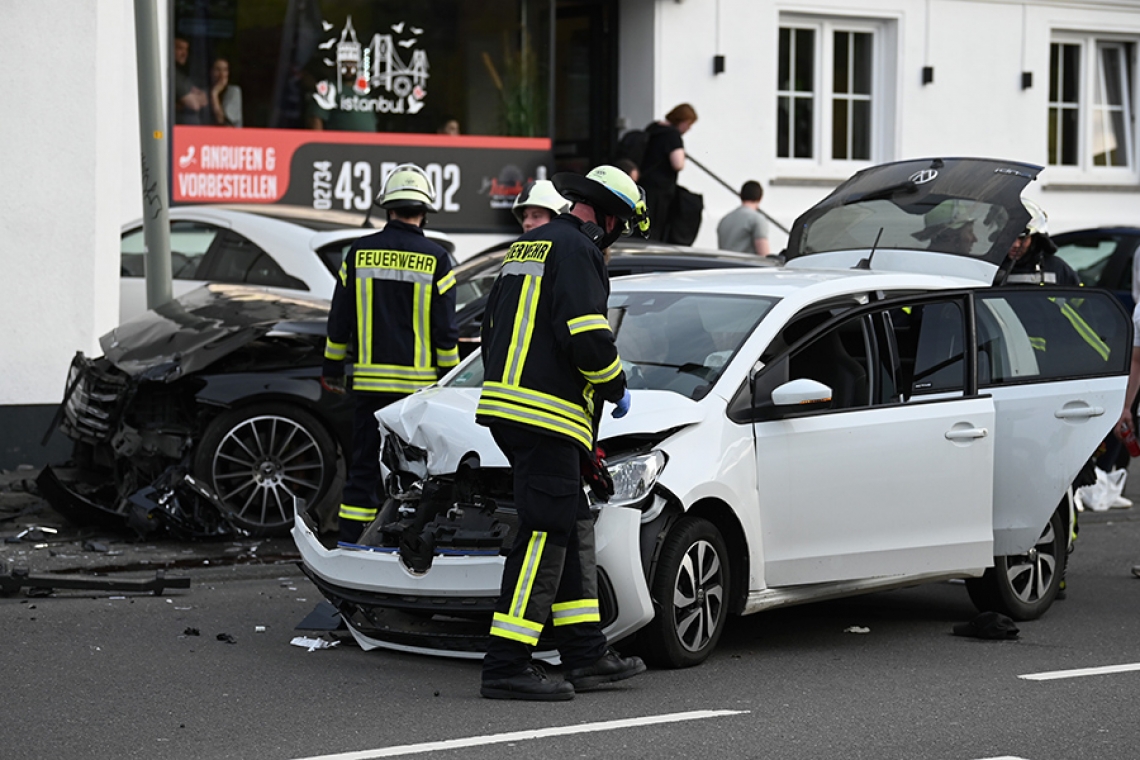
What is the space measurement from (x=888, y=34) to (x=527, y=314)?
1455 cm

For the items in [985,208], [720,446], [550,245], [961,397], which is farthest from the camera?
[985,208]

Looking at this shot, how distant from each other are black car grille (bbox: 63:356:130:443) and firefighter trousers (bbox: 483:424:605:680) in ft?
12.7

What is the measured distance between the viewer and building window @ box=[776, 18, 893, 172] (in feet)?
62.8

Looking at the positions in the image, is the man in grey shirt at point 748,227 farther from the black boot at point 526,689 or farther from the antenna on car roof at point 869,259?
the black boot at point 526,689

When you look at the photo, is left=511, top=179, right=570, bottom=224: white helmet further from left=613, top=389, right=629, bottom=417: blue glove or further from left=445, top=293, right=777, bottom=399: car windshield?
left=613, top=389, right=629, bottom=417: blue glove

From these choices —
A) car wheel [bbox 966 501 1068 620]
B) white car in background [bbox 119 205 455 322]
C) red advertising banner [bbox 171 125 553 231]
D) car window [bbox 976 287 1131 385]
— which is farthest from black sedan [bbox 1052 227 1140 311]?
car wheel [bbox 966 501 1068 620]

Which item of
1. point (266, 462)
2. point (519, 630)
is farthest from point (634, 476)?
point (266, 462)

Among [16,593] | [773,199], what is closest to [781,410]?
[16,593]

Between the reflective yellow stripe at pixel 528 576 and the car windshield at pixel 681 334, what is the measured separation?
1056 mm

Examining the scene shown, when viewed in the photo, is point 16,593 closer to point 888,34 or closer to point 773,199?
point 773,199

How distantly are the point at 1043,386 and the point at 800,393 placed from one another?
1669 millimetres

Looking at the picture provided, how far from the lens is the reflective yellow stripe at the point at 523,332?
6082 mm

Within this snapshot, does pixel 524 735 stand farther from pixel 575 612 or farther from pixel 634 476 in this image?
pixel 634 476

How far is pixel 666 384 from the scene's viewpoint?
6.88 m
